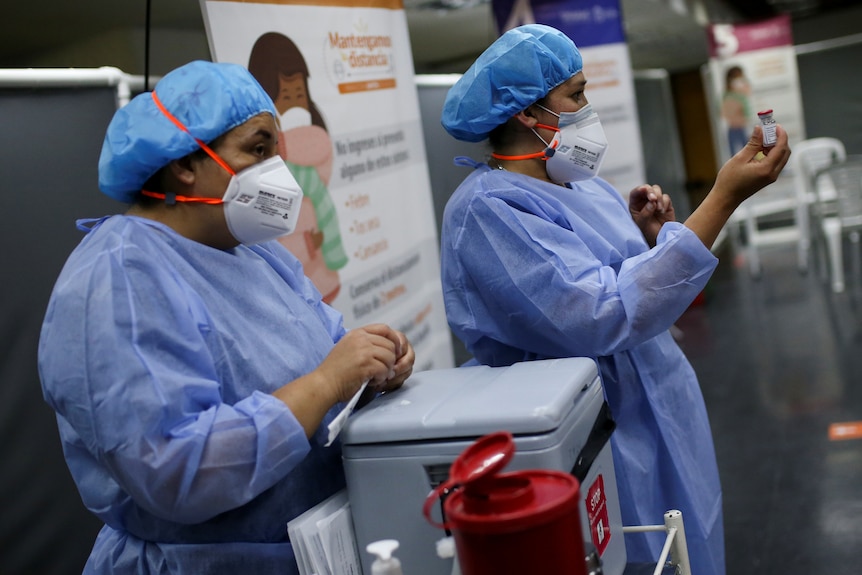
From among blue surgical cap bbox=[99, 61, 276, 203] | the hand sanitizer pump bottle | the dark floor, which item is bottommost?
the dark floor

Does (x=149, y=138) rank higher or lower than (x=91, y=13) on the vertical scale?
lower

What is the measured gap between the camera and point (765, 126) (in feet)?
4.63

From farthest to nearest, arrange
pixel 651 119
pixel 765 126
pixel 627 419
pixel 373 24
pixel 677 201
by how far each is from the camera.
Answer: pixel 651 119, pixel 677 201, pixel 373 24, pixel 627 419, pixel 765 126

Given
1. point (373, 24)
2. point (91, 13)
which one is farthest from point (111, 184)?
point (91, 13)

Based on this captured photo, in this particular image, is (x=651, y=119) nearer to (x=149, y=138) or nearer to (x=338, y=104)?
(x=338, y=104)

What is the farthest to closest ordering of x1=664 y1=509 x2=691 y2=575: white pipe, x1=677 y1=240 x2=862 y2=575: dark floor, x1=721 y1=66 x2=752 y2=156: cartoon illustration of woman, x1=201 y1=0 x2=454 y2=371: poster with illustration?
1. x1=721 y1=66 x2=752 y2=156: cartoon illustration of woman
2. x1=677 y1=240 x2=862 y2=575: dark floor
3. x1=201 y1=0 x2=454 y2=371: poster with illustration
4. x1=664 y1=509 x2=691 y2=575: white pipe

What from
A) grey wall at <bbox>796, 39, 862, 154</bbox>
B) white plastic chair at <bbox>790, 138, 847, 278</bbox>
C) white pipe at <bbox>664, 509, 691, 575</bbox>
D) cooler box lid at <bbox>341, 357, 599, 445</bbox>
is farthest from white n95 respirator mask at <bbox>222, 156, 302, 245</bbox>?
grey wall at <bbox>796, 39, 862, 154</bbox>

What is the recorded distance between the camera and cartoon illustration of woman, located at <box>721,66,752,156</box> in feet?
25.8

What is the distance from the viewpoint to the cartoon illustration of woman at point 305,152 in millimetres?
2094

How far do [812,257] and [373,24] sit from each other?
6.39 m

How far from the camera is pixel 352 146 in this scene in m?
2.43

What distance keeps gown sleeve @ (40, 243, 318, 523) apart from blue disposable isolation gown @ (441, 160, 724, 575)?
1.87 feet

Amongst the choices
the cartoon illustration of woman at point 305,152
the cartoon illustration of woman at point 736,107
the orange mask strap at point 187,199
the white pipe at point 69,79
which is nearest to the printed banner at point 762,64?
the cartoon illustration of woman at point 736,107

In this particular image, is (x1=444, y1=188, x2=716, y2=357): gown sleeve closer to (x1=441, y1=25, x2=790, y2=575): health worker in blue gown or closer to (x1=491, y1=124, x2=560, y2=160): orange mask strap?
(x1=441, y1=25, x2=790, y2=575): health worker in blue gown
